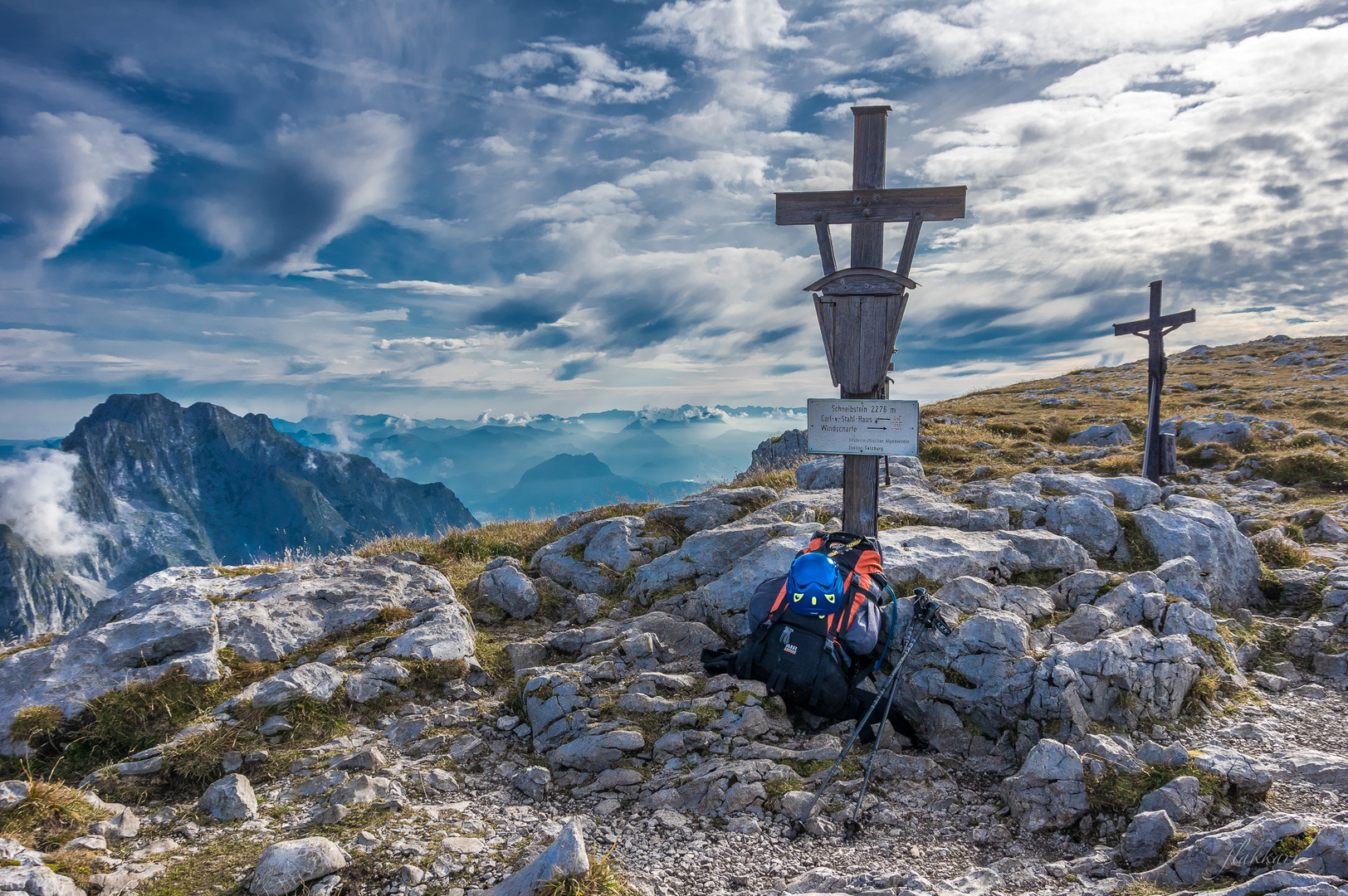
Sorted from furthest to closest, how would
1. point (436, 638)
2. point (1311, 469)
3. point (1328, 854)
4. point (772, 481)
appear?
point (1311, 469) → point (772, 481) → point (436, 638) → point (1328, 854)

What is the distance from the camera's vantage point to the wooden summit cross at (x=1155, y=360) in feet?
54.2

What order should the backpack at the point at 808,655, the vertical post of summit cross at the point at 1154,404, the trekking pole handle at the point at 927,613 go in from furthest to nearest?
the vertical post of summit cross at the point at 1154,404 < the trekking pole handle at the point at 927,613 < the backpack at the point at 808,655

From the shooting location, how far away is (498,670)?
8258mm

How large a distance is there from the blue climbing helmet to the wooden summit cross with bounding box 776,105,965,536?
9.27 feet

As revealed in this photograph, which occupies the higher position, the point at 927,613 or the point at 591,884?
the point at 927,613

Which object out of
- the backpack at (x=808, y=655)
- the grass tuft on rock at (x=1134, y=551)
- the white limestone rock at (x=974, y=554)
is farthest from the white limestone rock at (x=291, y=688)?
the grass tuft on rock at (x=1134, y=551)

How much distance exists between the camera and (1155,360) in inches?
680

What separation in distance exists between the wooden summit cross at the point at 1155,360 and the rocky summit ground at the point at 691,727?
5545mm

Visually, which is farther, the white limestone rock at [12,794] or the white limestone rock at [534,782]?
the white limestone rock at [534,782]

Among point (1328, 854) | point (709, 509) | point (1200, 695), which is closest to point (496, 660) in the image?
point (709, 509)

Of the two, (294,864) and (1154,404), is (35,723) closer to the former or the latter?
(294,864)

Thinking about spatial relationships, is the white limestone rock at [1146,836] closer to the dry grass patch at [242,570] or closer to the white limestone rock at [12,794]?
the white limestone rock at [12,794]

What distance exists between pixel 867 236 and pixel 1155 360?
44.8 ft

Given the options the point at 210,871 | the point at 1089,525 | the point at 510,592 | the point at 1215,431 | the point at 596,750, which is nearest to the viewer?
the point at 210,871
